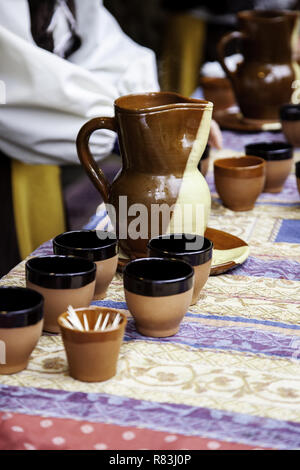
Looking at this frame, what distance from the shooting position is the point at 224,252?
3.33 feet

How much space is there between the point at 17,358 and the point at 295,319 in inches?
14.0

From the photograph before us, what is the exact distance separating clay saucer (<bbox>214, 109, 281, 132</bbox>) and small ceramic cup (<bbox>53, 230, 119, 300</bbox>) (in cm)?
100

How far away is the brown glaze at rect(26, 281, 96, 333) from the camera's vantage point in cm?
75

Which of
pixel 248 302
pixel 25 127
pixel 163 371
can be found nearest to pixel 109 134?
pixel 25 127

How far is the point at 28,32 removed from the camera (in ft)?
5.06

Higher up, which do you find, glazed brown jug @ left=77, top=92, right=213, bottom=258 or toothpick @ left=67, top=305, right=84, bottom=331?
glazed brown jug @ left=77, top=92, right=213, bottom=258

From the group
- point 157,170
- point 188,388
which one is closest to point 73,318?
point 188,388

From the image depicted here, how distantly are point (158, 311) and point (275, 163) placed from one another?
25.7 inches

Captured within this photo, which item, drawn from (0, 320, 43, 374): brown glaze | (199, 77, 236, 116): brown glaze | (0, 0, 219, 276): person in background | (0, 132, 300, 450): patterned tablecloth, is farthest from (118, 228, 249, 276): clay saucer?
(199, 77, 236, 116): brown glaze

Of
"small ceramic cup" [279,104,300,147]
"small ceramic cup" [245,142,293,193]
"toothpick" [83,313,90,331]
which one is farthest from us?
"small ceramic cup" [279,104,300,147]

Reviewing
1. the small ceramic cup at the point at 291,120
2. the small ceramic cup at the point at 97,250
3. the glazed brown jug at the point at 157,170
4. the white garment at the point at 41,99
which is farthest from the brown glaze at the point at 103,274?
the small ceramic cup at the point at 291,120

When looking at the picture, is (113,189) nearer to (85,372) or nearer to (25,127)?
(85,372)

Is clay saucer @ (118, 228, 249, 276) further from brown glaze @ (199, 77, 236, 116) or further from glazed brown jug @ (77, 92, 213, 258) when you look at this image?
brown glaze @ (199, 77, 236, 116)

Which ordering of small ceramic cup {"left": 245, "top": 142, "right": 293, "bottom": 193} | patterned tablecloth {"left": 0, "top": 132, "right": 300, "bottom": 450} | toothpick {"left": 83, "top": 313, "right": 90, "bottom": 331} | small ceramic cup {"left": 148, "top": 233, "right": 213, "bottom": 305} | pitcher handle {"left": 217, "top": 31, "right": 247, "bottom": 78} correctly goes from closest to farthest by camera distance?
1. patterned tablecloth {"left": 0, "top": 132, "right": 300, "bottom": 450}
2. toothpick {"left": 83, "top": 313, "right": 90, "bottom": 331}
3. small ceramic cup {"left": 148, "top": 233, "right": 213, "bottom": 305}
4. small ceramic cup {"left": 245, "top": 142, "right": 293, "bottom": 193}
5. pitcher handle {"left": 217, "top": 31, "right": 247, "bottom": 78}
